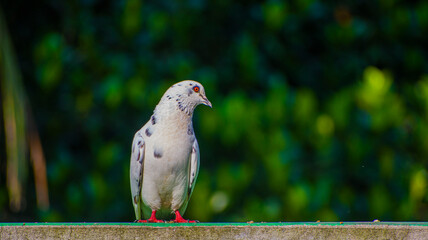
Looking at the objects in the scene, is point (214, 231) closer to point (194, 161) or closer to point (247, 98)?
point (194, 161)

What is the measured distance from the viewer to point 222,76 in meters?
7.36

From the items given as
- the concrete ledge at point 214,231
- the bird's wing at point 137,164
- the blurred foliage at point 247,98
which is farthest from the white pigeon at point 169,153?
the blurred foliage at point 247,98

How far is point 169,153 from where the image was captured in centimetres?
395

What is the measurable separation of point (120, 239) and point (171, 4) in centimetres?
473

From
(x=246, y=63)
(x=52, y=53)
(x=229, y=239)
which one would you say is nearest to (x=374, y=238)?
(x=229, y=239)

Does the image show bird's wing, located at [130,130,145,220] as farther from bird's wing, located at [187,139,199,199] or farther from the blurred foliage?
the blurred foliage

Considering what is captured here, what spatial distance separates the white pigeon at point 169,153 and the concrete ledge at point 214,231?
1.09m

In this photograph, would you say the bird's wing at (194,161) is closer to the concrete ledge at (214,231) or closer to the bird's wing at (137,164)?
the bird's wing at (137,164)

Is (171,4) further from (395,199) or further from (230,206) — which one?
(395,199)

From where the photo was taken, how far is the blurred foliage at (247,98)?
6363 millimetres

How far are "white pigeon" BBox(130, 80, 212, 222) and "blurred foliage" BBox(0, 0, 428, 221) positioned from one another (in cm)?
212

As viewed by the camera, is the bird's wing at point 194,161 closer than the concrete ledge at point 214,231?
No

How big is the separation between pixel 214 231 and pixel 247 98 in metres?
3.93

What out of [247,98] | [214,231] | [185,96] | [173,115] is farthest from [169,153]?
[247,98]
